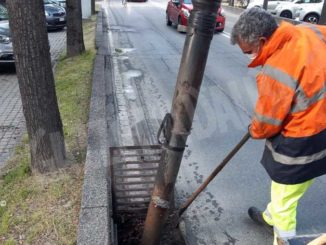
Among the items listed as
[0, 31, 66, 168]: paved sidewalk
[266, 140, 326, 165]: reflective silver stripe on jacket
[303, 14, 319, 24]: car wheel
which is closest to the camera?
[266, 140, 326, 165]: reflective silver stripe on jacket

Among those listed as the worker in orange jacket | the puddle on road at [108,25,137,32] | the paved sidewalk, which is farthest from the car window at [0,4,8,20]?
the worker in orange jacket

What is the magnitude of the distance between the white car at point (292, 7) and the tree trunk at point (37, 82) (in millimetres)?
18309

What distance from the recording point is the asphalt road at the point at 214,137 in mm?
3613

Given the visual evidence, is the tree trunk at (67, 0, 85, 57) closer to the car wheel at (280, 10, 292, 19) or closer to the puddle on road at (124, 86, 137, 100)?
the puddle on road at (124, 86, 137, 100)

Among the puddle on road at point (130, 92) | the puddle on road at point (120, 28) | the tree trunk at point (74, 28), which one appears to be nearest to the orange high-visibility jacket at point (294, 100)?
the puddle on road at point (130, 92)

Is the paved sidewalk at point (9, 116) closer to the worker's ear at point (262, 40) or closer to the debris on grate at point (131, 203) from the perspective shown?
the debris on grate at point (131, 203)

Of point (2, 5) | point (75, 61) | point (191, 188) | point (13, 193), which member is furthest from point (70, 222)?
point (2, 5)

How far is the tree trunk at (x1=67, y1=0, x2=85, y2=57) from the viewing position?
1009 cm

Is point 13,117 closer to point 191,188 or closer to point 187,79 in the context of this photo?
point 191,188

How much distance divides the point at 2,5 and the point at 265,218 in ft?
31.9

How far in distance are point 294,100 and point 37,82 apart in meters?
2.40

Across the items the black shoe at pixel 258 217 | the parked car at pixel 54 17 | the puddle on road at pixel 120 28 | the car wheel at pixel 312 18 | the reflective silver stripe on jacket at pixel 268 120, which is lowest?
the puddle on road at pixel 120 28

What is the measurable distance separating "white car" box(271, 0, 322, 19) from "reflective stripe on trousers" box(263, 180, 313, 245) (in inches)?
735

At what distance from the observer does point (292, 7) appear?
20000 mm
